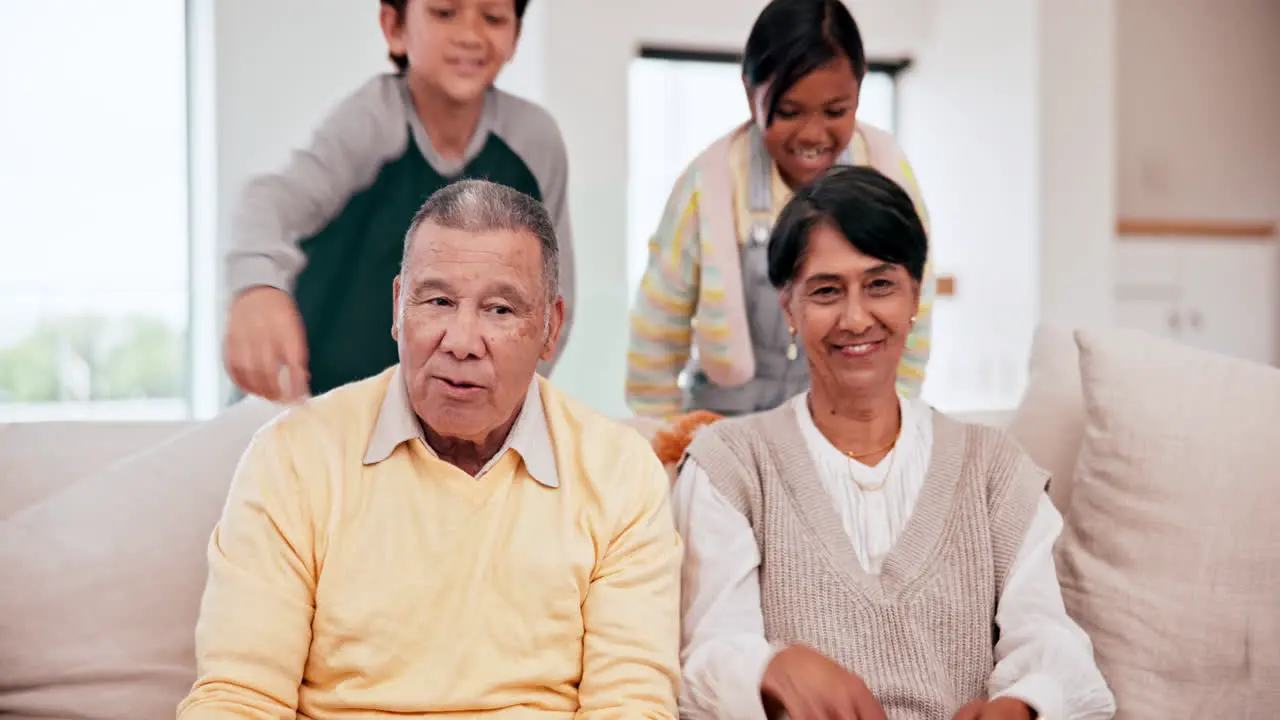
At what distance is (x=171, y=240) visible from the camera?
2371 millimetres

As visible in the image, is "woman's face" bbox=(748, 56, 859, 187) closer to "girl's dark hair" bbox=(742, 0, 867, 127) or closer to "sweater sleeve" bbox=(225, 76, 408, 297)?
"girl's dark hair" bbox=(742, 0, 867, 127)

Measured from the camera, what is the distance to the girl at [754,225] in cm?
188

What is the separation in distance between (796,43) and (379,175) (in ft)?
2.49

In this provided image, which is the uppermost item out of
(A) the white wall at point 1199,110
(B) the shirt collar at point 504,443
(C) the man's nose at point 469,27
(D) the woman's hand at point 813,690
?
(A) the white wall at point 1199,110

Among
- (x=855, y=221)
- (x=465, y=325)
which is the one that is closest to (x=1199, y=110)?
(x=855, y=221)

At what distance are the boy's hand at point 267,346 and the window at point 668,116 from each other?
0.69 meters

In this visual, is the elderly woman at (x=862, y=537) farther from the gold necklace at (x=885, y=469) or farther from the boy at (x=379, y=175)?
the boy at (x=379, y=175)

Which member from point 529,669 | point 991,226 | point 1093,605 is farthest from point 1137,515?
point 991,226

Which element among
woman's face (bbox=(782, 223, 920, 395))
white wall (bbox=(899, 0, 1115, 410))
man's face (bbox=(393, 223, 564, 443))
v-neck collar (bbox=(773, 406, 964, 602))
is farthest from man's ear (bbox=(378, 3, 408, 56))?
white wall (bbox=(899, 0, 1115, 410))

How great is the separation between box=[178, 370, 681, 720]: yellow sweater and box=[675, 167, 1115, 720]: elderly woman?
0.11 meters

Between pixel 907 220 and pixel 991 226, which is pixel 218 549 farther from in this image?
pixel 991 226

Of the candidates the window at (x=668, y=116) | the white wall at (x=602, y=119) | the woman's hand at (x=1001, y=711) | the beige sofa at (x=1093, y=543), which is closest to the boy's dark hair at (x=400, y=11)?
the white wall at (x=602, y=119)

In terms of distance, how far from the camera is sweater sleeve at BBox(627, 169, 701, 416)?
199 cm

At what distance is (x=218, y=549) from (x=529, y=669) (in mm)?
371
